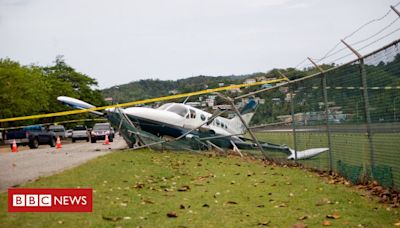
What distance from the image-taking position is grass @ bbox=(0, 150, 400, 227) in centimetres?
611

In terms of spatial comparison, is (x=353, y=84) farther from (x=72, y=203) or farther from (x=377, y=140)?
(x=72, y=203)

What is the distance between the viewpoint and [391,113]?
24.8 feet

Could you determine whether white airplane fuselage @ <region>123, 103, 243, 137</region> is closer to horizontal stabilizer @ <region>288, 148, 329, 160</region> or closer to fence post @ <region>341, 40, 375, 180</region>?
horizontal stabilizer @ <region>288, 148, 329, 160</region>

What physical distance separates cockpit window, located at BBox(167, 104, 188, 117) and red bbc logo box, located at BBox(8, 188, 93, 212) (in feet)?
46.3

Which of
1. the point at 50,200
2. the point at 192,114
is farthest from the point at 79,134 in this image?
the point at 50,200

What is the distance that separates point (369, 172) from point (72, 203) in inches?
188

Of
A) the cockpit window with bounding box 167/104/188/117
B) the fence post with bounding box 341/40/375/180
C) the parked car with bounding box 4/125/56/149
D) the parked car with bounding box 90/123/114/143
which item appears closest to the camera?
the fence post with bounding box 341/40/375/180

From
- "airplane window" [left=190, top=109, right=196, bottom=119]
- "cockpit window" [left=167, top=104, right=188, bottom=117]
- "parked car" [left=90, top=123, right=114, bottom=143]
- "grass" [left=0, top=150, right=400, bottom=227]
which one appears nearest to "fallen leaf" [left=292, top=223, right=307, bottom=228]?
"grass" [left=0, top=150, right=400, bottom=227]

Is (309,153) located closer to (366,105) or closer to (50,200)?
(366,105)

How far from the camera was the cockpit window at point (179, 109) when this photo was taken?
72.6 feet

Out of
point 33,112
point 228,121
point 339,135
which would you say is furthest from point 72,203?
point 33,112

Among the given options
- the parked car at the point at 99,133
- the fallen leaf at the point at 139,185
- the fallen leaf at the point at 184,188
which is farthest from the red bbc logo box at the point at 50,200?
the parked car at the point at 99,133

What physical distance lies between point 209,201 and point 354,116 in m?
3.24

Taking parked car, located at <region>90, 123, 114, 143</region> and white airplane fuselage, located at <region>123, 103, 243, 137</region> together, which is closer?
white airplane fuselage, located at <region>123, 103, 243, 137</region>
